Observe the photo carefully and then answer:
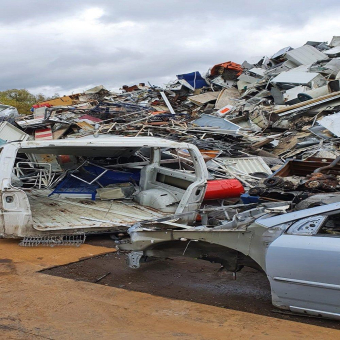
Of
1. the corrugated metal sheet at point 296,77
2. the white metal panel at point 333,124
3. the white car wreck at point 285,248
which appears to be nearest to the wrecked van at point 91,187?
the white car wreck at point 285,248

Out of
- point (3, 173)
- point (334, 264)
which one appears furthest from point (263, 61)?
point (334, 264)

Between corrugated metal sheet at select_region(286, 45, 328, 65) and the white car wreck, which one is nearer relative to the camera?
the white car wreck

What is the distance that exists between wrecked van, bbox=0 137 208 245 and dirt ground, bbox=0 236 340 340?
1.23 m

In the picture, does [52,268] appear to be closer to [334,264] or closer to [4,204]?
[4,204]

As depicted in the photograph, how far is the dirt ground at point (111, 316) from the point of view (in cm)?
393

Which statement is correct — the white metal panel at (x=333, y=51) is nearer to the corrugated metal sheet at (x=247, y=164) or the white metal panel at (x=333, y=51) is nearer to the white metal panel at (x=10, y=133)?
the corrugated metal sheet at (x=247, y=164)

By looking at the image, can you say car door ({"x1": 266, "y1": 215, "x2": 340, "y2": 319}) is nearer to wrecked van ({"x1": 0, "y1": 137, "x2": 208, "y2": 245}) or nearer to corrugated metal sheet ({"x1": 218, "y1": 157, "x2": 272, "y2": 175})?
wrecked van ({"x1": 0, "y1": 137, "x2": 208, "y2": 245})

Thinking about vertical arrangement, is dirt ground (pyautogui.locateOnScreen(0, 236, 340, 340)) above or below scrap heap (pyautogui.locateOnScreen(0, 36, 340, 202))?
below

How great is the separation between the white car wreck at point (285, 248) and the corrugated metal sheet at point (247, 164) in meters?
6.14

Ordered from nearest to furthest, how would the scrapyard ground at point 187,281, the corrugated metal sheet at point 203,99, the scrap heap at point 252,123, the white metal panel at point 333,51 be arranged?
the scrapyard ground at point 187,281 → the scrap heap at point 252,123 → the corrugated metal sheet at point 203,99 → the white metal panel at point 333,51

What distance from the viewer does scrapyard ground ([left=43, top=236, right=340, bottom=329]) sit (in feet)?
16.0

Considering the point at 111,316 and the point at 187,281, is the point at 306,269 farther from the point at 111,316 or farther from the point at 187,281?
the point at 187,281

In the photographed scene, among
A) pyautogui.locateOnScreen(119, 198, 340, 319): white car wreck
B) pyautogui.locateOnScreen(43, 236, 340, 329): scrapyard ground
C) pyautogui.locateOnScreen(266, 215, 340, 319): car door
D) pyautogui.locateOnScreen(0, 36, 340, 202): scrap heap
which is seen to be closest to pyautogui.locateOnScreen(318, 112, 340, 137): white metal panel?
pyautogui.locateOnScreen(0, 36, 340, 202): scrap heap

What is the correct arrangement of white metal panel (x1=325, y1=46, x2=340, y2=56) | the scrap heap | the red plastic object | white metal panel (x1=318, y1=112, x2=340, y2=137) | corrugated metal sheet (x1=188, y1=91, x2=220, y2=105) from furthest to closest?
white metal panel (x1=325, y1=46, x2=340, y2=56), corrugated metal sheet (x1=188, y1=91, x2=220, y2=105), white metal panel (x1=318, y1=112, x2=340, y2=137), the scrap heap, the red plastic object
